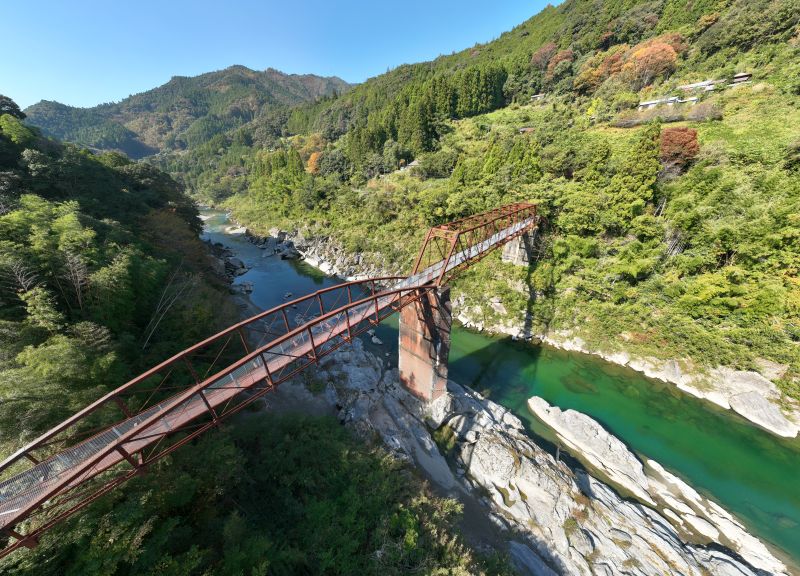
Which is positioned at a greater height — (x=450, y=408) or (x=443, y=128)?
(x=443, y=128)

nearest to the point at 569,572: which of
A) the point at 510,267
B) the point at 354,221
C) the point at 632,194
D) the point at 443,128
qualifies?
the point at 510,267

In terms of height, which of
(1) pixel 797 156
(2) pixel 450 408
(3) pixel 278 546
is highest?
(1) pixel 797 156

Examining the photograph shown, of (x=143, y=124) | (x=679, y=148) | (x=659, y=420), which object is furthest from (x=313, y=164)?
(x=143, y=124)

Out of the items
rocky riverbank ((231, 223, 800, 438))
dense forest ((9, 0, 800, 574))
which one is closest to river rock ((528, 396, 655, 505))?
rocky riverbank ((231, 223, 800, 438))

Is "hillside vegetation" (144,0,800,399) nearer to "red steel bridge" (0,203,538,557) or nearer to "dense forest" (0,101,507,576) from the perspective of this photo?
"dense forest" (0,101,507,576)

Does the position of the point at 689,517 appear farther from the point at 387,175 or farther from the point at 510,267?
the point at 387,175
